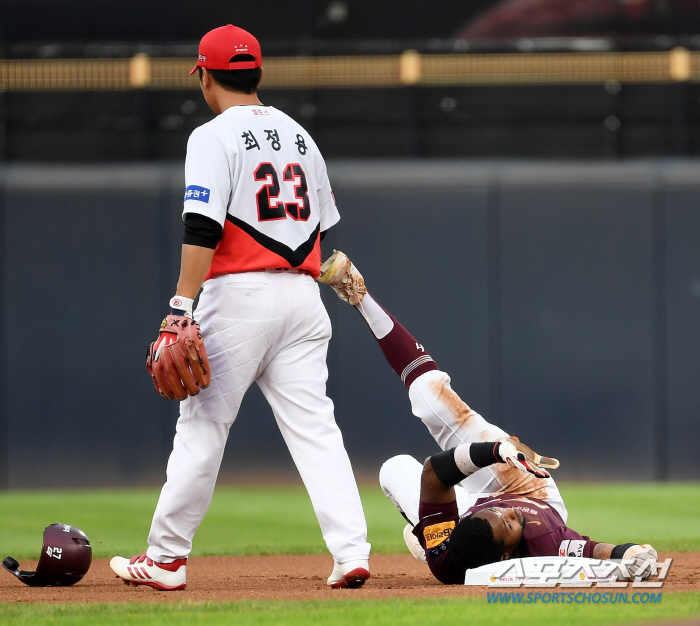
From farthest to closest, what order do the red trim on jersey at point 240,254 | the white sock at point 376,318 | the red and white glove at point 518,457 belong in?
the white sock at point 376,318, the red trim on jersey at point 240,254, the red and white glove at point 518,457

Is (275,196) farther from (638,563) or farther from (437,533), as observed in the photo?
(638,563)

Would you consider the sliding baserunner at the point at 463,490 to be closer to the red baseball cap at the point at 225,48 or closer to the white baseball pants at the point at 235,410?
the white baseball pants at the point at 235,410

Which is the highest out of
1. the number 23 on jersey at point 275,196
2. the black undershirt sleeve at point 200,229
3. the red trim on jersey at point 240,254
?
the number 23 on jersey at point 275,196

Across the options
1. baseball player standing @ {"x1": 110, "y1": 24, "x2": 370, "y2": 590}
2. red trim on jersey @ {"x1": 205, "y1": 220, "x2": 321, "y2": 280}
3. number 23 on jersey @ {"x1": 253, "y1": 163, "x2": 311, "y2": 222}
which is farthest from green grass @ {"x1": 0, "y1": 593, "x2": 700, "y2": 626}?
number 23 on jersey @ {"x1": 253, "y1": 163, "x2": 311, "y2": 222}

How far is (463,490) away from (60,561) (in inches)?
61.2

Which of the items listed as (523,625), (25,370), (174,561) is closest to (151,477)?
(25,370)

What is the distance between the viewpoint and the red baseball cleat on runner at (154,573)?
11.8 feet

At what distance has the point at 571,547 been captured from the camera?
3619mm

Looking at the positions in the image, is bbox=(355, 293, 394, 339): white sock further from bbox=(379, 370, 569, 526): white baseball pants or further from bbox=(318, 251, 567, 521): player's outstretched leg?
bbox=(379, 370, 569, 526): white baseball pants

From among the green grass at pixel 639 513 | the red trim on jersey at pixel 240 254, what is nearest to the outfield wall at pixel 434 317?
the green grass at pixel 639 513

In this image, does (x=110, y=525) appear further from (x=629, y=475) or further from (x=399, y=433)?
(x=629, y=475)

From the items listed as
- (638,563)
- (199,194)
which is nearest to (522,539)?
(638,563)

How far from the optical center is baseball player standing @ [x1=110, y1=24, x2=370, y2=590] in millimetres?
3502

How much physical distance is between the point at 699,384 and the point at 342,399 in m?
2.90
